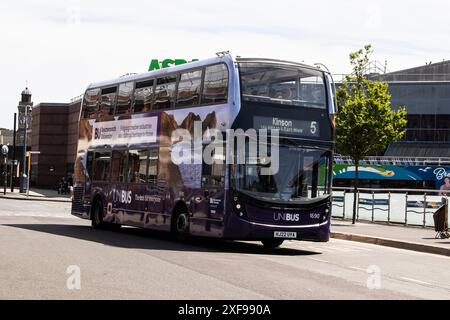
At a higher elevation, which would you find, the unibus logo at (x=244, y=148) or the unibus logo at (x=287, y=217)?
the unibus logo at (x=244, y=148)

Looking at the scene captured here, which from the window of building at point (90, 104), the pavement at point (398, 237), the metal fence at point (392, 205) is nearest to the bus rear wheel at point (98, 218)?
the window of building at point (90, 104)

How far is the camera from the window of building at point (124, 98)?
21.4 m

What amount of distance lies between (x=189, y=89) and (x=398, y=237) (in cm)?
822

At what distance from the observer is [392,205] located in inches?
1153

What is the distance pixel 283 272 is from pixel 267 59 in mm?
5793

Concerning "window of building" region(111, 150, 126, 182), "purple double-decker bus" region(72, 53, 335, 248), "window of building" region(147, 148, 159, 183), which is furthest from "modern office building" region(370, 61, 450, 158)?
"purple double-decker bus" region(72, 53, 335, 248)

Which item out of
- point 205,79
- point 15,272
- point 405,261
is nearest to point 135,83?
point 205,79

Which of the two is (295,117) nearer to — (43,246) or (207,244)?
(207,244)

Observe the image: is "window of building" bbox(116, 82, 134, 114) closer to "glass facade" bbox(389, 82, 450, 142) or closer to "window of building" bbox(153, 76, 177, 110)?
"window of building" bbox(153, 76, 177, 110)

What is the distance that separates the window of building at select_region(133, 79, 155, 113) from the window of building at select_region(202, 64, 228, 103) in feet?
9.61

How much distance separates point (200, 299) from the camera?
29.6 ft

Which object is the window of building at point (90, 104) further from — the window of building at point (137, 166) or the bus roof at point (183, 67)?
the window of building at point (137, 166)

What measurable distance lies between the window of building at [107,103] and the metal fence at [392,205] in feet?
36.1
